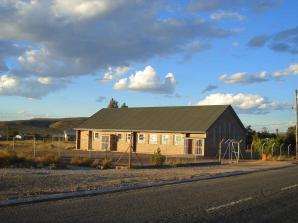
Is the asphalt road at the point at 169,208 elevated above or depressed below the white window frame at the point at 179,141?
below

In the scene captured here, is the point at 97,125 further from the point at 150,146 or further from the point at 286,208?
the point at 286,208

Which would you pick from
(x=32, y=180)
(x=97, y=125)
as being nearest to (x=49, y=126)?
(x=97, y=125)

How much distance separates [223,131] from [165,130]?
5.93 metres

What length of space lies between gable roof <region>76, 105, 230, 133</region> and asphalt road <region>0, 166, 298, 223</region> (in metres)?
32.3

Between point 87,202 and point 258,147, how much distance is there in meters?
37.2

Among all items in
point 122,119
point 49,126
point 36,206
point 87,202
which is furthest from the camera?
point 49,126

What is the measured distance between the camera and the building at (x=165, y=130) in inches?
1921

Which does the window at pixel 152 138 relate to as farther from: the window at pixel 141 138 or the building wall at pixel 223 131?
the building wall at pixel 223 131

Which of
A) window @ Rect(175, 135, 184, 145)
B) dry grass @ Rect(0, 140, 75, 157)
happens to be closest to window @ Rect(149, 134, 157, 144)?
window @ Rect(175, 135, 184, 145)

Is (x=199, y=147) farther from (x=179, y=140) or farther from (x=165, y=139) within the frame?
(x=165, y=139)

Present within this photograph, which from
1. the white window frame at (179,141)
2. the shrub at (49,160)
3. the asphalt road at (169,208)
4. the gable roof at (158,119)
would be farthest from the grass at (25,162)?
the white window frame at (179,141)

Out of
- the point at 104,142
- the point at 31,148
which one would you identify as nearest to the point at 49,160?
the point at 31,148

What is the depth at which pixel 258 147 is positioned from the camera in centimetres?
4784

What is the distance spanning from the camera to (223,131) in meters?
50.9
